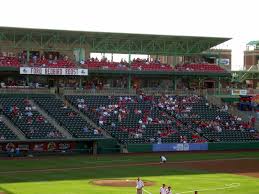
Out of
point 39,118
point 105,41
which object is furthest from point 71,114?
A: point 105,41

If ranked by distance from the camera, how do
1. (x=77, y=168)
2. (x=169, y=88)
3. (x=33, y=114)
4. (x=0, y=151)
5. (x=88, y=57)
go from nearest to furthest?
1. (x=77, y=168)
2. (x=0, y=151)
3. (x=33, y=114)
4. (x=88, y=57)
5. (x=169, y=88)

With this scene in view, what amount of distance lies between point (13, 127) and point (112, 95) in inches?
678

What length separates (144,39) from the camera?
256ft

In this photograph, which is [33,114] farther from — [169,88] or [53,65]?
[169,88]

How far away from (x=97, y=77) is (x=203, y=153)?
2018 cm

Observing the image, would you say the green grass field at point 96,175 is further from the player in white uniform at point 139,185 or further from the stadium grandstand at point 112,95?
the stadium grandstand at point 112,95

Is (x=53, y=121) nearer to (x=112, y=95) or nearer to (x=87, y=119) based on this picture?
(x=87, y=119)

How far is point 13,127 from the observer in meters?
61.9

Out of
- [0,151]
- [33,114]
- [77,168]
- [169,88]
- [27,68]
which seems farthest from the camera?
[169,88]

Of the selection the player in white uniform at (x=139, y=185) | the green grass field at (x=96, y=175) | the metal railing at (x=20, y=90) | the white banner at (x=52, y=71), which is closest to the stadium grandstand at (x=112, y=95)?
the metal railing at (x=20, y=90)

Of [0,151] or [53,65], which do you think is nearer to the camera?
[0,151]

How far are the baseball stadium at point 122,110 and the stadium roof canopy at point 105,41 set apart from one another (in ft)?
0.46

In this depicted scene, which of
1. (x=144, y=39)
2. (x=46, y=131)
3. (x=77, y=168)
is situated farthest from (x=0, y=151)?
(x=144, y=39)

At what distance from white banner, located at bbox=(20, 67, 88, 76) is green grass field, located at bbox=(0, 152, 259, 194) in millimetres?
15133
